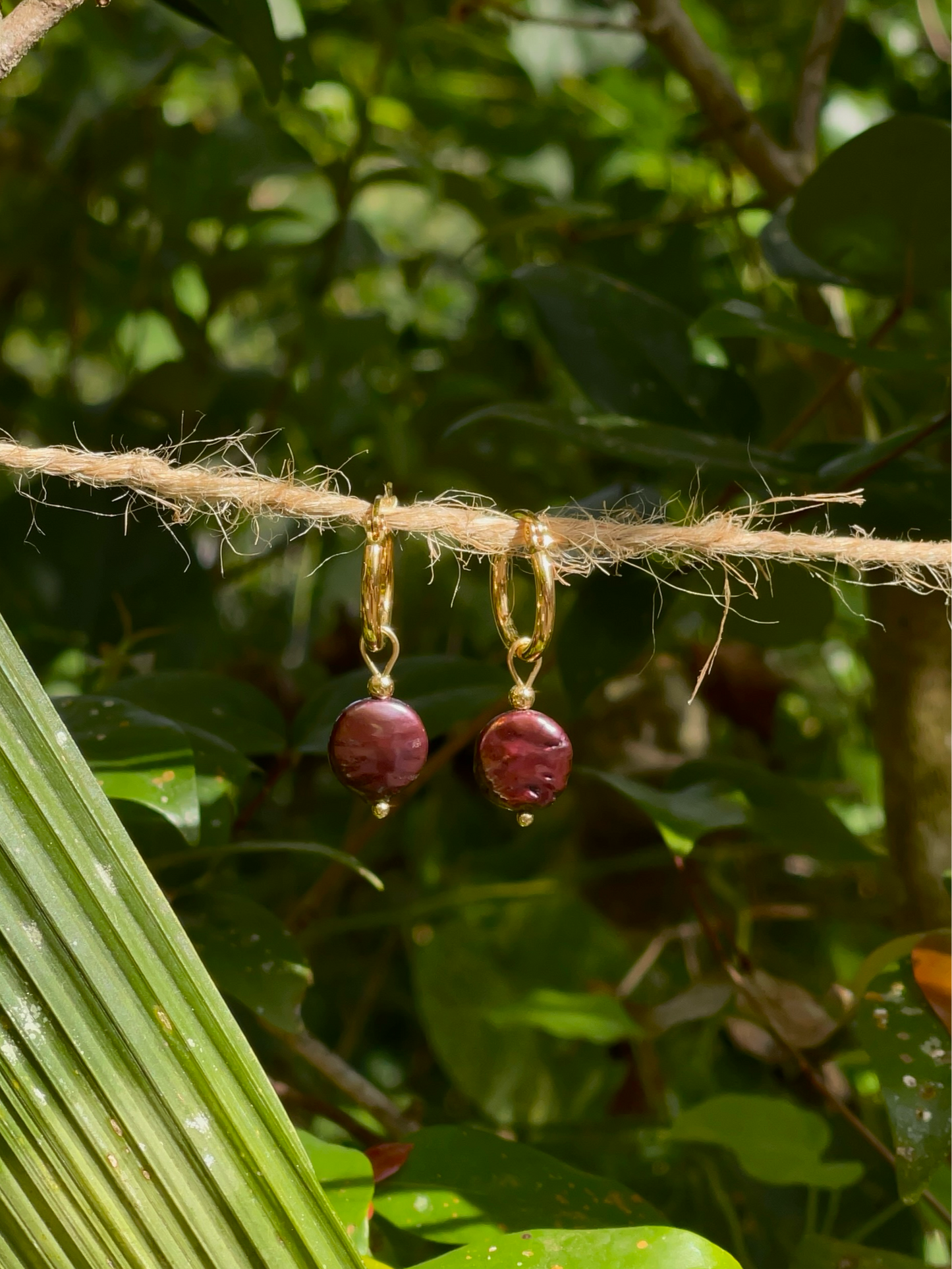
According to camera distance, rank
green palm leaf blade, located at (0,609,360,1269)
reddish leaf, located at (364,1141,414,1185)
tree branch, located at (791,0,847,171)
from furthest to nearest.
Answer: tree branch, located at (791,0,847,171)
reddish leaf, located at (364,1141,414,1185)
green palm leaf blade, located at (0,609,360,1269)

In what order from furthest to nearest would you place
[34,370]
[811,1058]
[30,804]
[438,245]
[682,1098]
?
[34,370] < [438,245] < [682,1098] < [811,1058] < [30,804]

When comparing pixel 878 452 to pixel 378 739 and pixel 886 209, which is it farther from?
pixel 378 739

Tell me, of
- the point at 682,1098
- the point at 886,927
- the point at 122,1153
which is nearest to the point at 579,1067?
the point at 682,1098

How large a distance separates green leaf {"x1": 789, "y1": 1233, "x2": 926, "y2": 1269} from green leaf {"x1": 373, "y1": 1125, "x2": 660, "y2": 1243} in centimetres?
14

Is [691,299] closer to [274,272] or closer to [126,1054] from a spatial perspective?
[274,272]

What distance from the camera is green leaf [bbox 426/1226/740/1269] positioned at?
11.9 inches

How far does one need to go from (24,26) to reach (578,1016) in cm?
50

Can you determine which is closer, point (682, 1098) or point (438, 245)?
point (682, 1098)

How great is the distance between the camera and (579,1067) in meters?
0.71

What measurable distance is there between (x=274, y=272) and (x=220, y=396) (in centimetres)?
25

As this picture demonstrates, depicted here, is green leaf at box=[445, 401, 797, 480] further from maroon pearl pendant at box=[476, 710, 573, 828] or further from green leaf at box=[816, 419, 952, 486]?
maroon pearl pendant at box=[476, 710, 573, 828]

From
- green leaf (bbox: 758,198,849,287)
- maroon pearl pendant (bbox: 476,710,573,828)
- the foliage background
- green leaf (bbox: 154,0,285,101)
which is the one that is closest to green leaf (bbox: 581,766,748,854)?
the foliage background

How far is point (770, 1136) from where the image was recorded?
472mm

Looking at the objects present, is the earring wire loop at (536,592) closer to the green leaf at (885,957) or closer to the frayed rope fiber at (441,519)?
the frayed rope fiber at (441,519)
